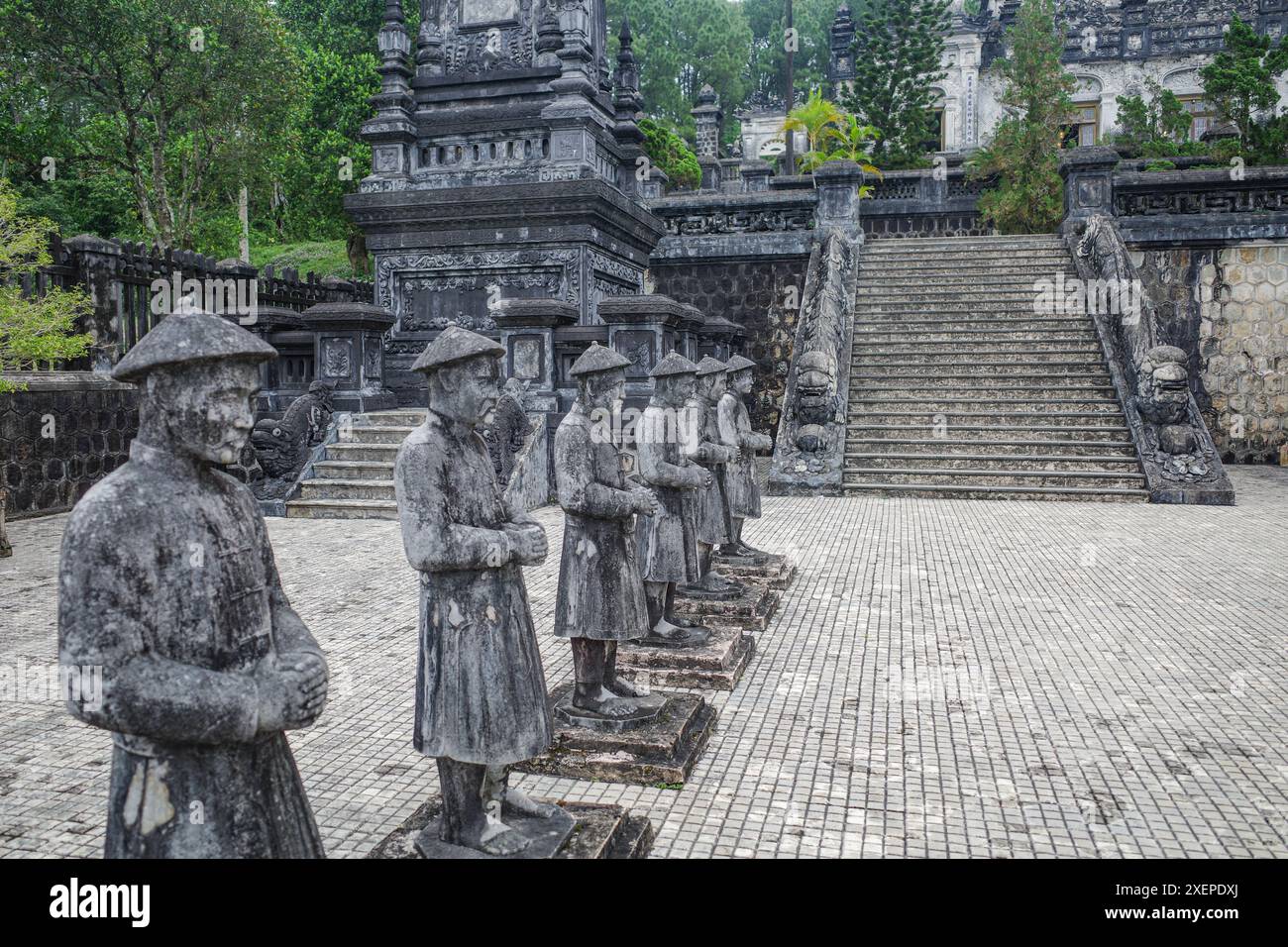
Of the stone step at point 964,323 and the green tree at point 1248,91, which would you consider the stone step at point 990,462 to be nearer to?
the stone step at point 964,323

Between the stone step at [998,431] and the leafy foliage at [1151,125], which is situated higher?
the leafy foliage at [1151,125]

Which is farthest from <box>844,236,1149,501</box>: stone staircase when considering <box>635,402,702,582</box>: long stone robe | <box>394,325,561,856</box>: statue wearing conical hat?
<box>394,325,561,856</box>: statue wearing conical hat

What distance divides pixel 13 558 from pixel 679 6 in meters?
46.7

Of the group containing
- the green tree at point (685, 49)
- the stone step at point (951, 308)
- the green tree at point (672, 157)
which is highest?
the green tree at point (685, 49)

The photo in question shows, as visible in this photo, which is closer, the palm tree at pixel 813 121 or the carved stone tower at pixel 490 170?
the carved stone tower at pixel 490 170

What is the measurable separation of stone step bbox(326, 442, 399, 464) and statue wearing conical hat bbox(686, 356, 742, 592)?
6.20 m

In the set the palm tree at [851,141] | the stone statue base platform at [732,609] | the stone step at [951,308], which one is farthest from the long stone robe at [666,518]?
the palm tree at [851,141]

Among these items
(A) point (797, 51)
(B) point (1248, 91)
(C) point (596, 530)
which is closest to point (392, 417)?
(C) point (596, 530)

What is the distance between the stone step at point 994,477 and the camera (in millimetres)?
12602

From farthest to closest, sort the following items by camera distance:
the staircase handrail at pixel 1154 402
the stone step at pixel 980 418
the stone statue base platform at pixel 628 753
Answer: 1. the stone step at pixel 980 418
2. the staircase handrail at pixel 1154 402
3. the stone statue base platform at pixel 628 753

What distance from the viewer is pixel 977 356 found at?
1534 cm

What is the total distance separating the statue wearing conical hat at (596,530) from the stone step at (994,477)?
8872mm
